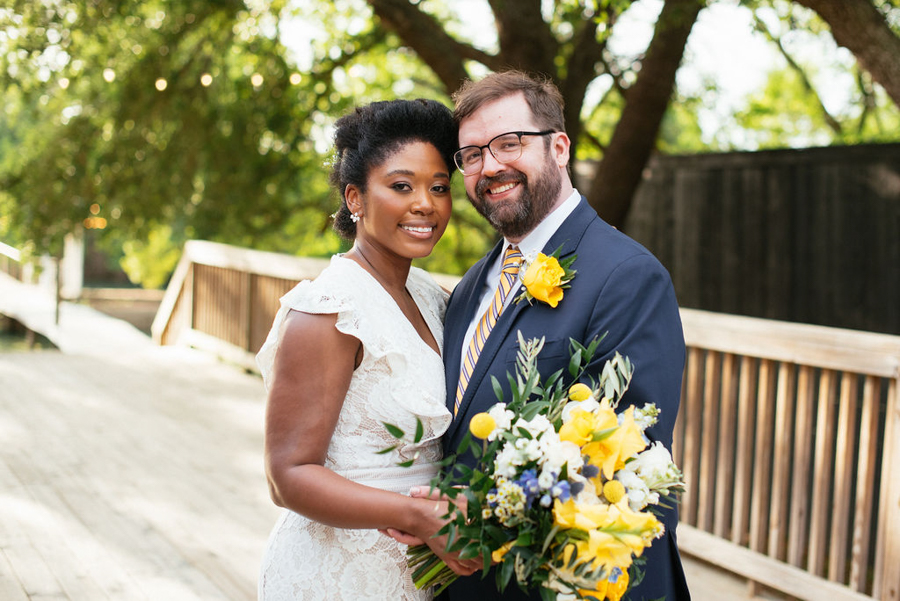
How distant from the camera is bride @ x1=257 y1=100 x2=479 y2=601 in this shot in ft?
5.66

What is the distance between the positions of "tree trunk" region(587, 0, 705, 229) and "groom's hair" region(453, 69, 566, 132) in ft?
10.5

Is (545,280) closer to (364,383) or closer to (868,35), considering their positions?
(364,383)

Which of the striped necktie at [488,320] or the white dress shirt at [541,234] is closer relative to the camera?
the striped necktie at [488,320]

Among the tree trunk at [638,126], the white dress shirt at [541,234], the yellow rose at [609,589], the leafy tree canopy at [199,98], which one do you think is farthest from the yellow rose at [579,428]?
→ the leafy tree canopy at [199,98]

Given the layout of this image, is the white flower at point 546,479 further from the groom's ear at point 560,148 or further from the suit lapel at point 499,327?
the groom's ear at point 560,148

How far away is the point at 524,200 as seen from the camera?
208 centimetres

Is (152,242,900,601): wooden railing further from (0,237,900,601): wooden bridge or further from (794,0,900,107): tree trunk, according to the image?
(794,0,900,107): tree trunk

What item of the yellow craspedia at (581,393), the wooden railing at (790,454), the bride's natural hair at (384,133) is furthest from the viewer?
the wooden railing at (790,454)

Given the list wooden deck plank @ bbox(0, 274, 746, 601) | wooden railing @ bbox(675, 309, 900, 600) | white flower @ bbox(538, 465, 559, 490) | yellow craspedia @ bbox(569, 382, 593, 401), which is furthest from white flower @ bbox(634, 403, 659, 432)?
wooden deck plank @ bbox(0, 274, 746, 601)

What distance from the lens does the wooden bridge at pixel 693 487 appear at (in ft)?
10.3

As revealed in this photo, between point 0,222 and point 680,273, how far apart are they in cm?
637

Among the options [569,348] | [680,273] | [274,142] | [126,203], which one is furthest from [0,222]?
[569,348]

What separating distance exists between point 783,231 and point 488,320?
4.86m

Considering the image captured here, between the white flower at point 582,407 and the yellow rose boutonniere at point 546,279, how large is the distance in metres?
0.38
